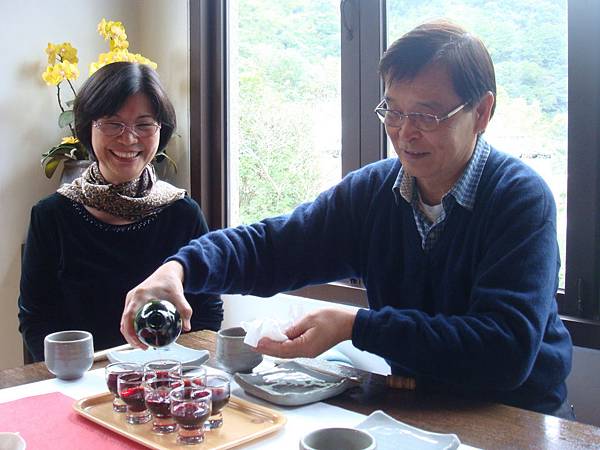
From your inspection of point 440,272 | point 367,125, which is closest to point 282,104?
point 367,125

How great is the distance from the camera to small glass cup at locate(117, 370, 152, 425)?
1.05 m

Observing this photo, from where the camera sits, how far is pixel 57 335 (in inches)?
52.0

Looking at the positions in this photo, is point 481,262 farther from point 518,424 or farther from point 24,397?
point 24,397

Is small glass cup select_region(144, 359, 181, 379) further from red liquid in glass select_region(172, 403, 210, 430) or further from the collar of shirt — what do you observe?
the collar of shirt

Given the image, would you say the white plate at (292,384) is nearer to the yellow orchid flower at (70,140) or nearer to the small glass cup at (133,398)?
the small glass cup at (133,398)

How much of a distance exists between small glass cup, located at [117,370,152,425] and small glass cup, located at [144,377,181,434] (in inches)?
0.9

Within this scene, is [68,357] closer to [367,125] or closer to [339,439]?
[339,439]

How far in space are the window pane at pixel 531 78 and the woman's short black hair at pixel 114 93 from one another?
0.99 metres

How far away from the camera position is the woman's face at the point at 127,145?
1906mm

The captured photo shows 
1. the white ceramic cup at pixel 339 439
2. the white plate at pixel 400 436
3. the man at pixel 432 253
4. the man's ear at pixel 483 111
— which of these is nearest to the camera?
the white ceramic cup at pixel 339 439

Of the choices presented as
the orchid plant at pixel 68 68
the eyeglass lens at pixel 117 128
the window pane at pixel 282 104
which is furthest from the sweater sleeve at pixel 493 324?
the orchid plant at pixel 68 68

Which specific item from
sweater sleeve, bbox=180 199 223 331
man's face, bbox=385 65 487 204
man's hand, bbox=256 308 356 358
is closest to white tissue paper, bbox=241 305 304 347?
man's hand, bbox=256 308 356 358

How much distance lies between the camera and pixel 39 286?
6.26 feet

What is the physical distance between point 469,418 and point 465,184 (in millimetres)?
492
